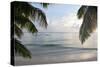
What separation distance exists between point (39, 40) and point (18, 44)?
283 mm

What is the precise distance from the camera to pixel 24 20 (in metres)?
2.70

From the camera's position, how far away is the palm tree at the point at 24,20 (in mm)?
2654

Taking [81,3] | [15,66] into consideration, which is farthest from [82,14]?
[15,66]

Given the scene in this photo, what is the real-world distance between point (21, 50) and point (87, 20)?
103 centimetres

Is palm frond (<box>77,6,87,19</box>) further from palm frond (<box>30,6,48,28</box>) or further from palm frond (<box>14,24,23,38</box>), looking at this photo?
palm frond (<box>14,24,23,38</box>)

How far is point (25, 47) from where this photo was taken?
271cm

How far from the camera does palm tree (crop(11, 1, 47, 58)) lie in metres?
2.65

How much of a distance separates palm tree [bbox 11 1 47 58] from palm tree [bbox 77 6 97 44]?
0.58m

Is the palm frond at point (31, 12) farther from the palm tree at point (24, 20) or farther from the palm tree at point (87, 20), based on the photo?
the palm tree at point (87, 20)

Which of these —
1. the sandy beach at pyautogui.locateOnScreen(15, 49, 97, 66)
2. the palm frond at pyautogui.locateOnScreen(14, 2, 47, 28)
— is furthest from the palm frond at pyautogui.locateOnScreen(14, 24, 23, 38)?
the sandy beach at pyautogui.locateOnScreen(15, 49, 97, 66)

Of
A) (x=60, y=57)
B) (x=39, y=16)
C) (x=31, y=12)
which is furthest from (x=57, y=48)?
(x=31, y=12)

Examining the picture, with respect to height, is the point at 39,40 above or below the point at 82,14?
below
